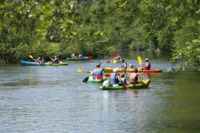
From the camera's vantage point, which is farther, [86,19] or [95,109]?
[95,109]

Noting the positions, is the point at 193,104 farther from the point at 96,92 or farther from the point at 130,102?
the point at 96,92

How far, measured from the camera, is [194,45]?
10.9m

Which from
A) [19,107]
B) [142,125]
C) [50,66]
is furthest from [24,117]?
[50,66]

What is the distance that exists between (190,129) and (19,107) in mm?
7191

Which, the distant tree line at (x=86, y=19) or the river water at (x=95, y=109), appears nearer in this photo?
the distant tree line at (x=86, y=19)

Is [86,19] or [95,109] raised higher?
[86,19]

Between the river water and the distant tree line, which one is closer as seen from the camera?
the distant tree line

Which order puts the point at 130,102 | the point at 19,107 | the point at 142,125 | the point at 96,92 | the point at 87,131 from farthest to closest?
the point at 96,92 < the point at 130,102 < the point at 19,107 < the point at 142,125 < the point at 87,131

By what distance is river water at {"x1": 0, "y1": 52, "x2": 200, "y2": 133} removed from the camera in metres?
12.6

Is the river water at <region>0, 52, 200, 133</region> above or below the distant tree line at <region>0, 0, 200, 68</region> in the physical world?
below

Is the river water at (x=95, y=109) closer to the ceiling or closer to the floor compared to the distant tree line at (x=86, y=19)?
closer to the floor

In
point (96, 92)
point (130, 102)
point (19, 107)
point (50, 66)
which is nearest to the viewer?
point (19, 107)

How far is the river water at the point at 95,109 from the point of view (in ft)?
41.3

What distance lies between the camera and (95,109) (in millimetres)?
15805
